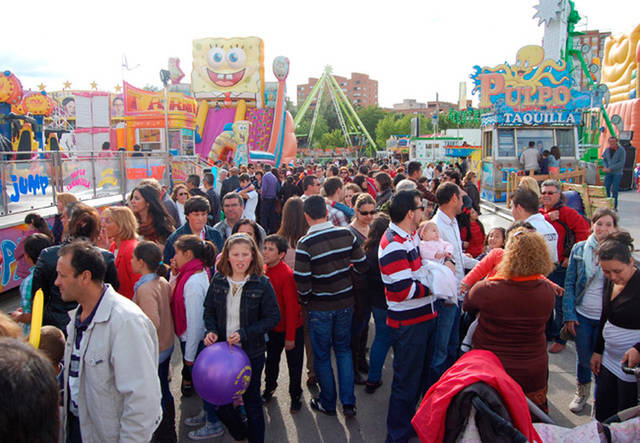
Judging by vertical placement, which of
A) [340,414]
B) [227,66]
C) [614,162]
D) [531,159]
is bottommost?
[340,414]

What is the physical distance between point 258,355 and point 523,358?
1815 millimetres

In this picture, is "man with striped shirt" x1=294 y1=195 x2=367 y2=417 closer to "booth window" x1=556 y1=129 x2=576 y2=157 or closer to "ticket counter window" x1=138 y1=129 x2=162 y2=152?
"booth window" x1=556 y1=129 x2=576 y2=157

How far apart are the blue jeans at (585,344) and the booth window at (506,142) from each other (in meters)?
10.5

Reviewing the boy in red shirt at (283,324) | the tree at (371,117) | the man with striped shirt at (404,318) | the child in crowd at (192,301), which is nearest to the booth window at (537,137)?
the man with striped shirt at (404,318)

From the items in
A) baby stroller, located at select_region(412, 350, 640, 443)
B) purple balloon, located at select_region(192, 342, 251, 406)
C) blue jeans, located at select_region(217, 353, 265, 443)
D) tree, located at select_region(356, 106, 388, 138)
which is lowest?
blue jeans, located at select_region(217, 353, 265, 443)

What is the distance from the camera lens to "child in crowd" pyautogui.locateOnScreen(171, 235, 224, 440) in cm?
353

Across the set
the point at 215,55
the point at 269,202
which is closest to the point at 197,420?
the point at 269,202

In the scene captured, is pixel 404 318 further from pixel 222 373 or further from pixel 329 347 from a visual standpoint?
pixel 222 373

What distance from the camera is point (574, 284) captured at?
12.9 ft

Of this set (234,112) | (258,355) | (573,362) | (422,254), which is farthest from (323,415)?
(234,112)

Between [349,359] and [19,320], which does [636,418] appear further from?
[19,320]

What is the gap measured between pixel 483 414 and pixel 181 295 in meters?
2.43

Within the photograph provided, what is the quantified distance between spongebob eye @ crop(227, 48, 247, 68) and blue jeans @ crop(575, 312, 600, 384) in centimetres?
3001

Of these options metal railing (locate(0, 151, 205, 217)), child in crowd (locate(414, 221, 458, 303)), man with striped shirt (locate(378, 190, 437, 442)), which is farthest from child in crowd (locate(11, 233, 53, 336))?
metal railing (locate(0, 151, 205, 217))
